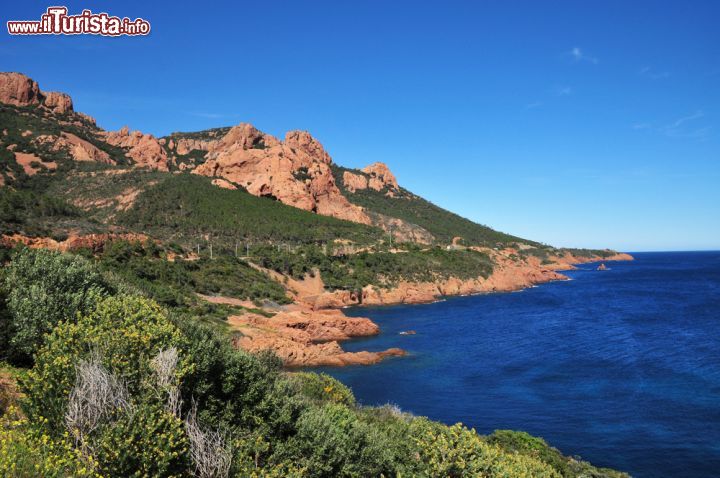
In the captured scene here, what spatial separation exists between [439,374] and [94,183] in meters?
95.8

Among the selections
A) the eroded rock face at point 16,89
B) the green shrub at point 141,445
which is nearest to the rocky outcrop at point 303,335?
the green shrub at point 141,445

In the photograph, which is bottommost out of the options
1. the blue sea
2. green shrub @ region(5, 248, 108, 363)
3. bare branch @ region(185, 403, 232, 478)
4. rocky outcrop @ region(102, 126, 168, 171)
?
the blue sea

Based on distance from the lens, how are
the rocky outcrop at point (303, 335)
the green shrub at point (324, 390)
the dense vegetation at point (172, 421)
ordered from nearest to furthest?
the dense vegetation at point (172, 421)
the green shrub at point (324, 390)
the rocky outcrop at point (303, 335)

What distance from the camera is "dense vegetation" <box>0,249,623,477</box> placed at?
9242mm

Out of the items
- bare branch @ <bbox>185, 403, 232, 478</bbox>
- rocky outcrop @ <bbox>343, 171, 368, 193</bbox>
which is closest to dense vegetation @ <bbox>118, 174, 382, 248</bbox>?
rocky outcrop @ <bbox>343, 171, 368, 193</bbox>

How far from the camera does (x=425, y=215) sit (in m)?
178

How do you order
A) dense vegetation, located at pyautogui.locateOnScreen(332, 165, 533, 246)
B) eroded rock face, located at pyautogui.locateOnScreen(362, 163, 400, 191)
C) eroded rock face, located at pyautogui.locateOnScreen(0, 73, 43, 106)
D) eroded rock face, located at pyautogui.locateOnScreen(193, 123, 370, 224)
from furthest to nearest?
eroded rock face, located at pyautogui.locateOnScreen(362, 163, 400, 191) → dense vegetation, located at pyautogui.locateOnScreen(332, 165, 533, 246) → eroded rock face, located at pyautogui.locateOnScreen(193, 123, 370, 224) → eroded rock face, located at pyautogui.locateOnScreen(0, 73, 43, 106)

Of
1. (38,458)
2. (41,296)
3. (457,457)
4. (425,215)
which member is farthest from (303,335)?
(425,215)

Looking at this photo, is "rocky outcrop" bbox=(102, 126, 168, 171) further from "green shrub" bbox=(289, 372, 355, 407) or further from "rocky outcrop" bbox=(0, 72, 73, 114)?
"green shrub" bbox=(289, 372, 355, 407)

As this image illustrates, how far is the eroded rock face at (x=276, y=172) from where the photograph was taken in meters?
133

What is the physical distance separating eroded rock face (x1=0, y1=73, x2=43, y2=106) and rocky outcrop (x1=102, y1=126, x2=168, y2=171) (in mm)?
22540

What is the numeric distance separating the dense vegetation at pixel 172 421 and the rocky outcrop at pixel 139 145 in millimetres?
134950

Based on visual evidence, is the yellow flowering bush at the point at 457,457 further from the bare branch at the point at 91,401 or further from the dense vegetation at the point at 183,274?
the dense vegetation at the point at 183,274

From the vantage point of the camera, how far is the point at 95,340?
11.2m
